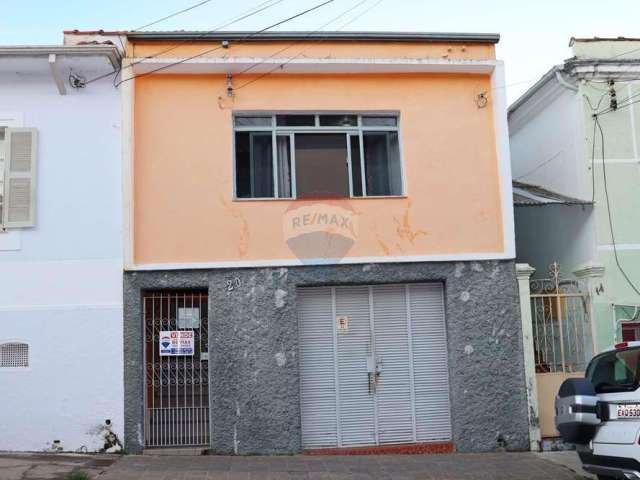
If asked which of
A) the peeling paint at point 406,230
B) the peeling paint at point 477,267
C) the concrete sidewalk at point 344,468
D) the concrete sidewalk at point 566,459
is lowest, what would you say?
the concrete sidewalk at point 566,459

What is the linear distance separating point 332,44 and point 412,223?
2.95m

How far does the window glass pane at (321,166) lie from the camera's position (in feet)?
37.7

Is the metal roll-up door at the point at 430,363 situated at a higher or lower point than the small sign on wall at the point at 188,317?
lower

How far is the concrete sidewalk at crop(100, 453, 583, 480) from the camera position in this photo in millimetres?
9359

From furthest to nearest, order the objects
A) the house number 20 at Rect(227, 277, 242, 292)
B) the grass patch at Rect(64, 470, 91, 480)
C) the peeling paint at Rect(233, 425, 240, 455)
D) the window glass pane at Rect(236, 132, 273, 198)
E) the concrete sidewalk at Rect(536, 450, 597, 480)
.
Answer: the window glass pane at Rect(236, 132, 273, 198) < the house number 20 at Rect(227, 277, 242, 292) < the peeling paint at Rect(233, 425, 240, 455) < the concrete sidewalk at Rect(536, 450, 597, 480) < the grass patch at Rect(64, 470, 91, 480)

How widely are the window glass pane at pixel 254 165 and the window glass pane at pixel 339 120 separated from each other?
2.89ft

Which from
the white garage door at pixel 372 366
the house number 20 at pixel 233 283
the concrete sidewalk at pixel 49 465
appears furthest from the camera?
the white garage door at pixel 372 366

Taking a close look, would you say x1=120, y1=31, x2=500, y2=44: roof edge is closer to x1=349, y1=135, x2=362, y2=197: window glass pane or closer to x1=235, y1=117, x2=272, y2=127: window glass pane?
x1=235, y1=117, x2=272, y2=127: window glass pane

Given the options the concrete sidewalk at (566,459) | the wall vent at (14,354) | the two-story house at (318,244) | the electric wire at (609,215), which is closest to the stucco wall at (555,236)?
the electric wire at (609,215)

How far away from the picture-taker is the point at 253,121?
38.0 feet

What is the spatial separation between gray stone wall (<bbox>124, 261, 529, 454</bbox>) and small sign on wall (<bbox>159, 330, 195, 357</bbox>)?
0.95ft

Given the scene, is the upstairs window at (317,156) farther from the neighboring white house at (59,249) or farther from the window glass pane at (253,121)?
the neighboring white house at (59,249)

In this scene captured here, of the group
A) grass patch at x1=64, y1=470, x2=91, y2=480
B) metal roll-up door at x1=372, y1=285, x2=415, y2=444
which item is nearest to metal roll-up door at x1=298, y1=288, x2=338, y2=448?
metal roll-up door at x1=372, y1=285, x2=415, y2=444

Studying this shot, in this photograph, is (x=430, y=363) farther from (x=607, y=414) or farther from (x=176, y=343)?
(x=176, y=343)
